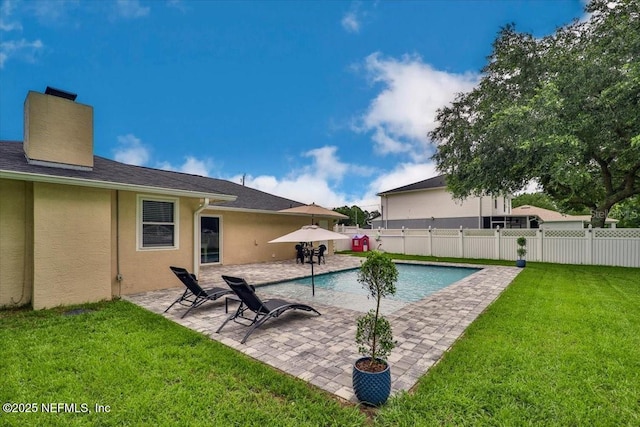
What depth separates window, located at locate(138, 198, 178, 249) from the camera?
8.41m

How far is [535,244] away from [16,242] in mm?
19664

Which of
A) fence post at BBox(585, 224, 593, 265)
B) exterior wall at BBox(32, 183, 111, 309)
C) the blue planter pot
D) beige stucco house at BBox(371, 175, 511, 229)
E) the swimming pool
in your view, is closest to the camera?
the blue planter pot

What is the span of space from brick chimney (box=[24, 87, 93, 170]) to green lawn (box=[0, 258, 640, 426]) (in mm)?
3840

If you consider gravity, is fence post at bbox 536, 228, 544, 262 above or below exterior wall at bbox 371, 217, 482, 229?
below

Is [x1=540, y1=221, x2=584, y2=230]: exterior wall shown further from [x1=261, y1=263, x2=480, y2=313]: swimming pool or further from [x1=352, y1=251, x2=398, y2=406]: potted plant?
[x1=352, y1=251, x2=398, y2=406]: potted plant

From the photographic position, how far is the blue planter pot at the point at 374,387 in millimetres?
3072

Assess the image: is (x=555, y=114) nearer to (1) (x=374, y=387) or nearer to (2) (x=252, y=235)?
(1) (x=374, y=387)

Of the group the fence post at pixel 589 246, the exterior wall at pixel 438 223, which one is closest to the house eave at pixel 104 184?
the fence post at pixel 589 246

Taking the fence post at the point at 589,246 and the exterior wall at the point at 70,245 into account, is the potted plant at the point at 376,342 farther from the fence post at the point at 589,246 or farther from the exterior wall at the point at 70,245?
the fence post at the point at 589,246

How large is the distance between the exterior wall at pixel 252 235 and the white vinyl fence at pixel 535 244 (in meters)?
8.17

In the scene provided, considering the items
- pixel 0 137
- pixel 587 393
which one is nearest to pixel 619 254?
pixel 587 393

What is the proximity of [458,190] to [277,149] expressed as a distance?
13676 mm

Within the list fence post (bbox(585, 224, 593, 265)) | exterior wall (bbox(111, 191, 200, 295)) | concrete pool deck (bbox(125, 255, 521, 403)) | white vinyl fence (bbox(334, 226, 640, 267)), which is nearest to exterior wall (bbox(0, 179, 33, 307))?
exterior wall (bbox(111, 191, 200, 295))

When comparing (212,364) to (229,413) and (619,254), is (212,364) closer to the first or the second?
(229,413)
